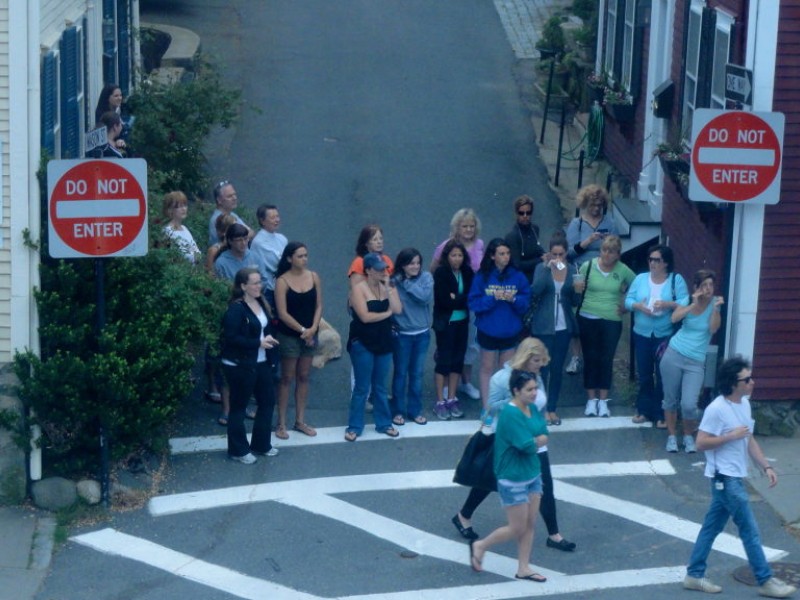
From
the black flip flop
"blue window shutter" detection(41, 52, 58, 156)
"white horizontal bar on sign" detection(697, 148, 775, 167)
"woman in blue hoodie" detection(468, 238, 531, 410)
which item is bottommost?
the black flip flop

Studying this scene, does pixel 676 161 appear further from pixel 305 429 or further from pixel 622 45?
pixel 622 45

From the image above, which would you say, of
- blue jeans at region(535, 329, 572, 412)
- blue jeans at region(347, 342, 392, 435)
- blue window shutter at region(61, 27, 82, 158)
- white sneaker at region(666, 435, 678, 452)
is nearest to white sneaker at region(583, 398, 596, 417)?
blue jeans at region(535, 329, 572, 412)

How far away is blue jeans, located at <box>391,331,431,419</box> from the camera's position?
11609 mm

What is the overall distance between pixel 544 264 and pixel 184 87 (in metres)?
6.17

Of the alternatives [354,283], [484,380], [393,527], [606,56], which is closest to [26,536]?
[393,527]

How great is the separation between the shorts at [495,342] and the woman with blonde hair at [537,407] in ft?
6.90

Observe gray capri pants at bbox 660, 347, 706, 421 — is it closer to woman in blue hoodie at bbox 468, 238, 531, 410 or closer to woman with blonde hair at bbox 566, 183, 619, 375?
woman in blue hoodie at bbox 468, 238, 531, 410

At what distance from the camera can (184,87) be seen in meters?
15.9

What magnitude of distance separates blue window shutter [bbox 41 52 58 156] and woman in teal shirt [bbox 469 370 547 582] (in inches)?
185

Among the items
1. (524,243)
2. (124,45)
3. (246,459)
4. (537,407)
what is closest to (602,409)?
(524,243)

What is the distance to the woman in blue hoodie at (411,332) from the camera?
1147 centimetres

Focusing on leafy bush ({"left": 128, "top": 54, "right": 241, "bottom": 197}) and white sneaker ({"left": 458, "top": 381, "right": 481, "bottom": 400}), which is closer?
white sneaker ({"left": 458, "top": 381, "right": 481, "bottom": 400})

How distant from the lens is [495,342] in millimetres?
11602

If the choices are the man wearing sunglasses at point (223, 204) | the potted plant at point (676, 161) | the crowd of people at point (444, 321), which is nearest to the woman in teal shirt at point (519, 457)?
the crowd of people at point (444, 321)
